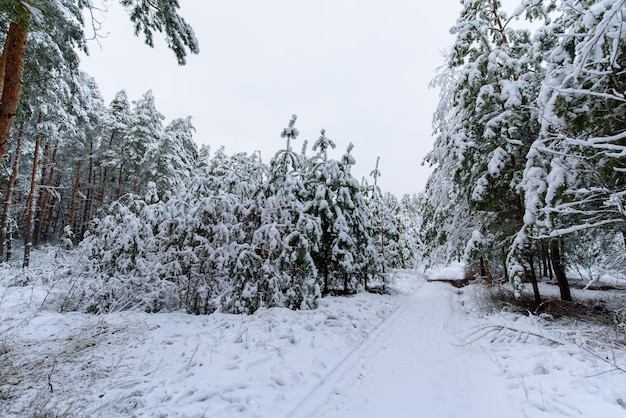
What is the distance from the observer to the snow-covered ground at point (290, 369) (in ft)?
11.6

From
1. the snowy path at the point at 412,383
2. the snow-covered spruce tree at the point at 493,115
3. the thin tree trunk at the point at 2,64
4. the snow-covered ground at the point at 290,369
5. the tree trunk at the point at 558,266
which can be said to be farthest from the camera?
the tree trunk at the point at 558,266

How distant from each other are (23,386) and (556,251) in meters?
12.7

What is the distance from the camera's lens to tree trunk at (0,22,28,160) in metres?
3.88

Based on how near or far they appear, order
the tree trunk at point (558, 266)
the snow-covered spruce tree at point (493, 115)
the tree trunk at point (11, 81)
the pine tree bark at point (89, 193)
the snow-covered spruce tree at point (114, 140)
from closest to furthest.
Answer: the tree trunk at point (11, 81) < the snow-covered spruce tree at point (493, 115) < the tree trunk at point (558, 266) < the snow-covered spruce tree at point (114, 140) < the pine tree bark at point (89, 193)

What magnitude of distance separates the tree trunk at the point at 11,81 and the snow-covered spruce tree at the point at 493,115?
32.6 feet

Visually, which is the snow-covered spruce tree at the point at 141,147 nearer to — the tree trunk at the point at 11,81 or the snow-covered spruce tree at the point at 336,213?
the snow-covered spruce tree at the point at 336,213

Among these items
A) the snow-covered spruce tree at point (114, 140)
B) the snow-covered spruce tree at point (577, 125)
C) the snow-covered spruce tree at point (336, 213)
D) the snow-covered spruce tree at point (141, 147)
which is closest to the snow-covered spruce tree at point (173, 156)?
the snow-covered spruce tree at point (141, 147)

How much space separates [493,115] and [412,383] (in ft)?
27.6

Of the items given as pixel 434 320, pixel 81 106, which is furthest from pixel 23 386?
pixel 81 106

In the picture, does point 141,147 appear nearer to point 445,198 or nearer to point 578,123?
point 445,198

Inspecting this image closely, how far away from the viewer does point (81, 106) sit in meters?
16.4

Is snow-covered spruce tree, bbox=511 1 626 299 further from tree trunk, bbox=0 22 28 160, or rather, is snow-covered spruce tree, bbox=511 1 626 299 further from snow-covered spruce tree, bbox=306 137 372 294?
tree trunk, bbox=0 22 28 160

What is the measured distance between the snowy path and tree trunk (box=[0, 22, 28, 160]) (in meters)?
5.39

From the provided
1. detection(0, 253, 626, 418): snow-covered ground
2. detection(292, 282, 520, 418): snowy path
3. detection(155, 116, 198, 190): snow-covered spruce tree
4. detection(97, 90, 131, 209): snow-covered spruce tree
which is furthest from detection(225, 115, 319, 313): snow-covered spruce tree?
detection(97, 90, 131, 209): snow-covered spruce tree
